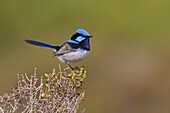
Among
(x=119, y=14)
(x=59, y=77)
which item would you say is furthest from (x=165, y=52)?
(x=59, y=77)

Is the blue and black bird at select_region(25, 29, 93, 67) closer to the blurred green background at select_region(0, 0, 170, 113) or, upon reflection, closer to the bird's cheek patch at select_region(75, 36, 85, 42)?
the bird's cheek patch at select_region(75, 36, 85, 42)

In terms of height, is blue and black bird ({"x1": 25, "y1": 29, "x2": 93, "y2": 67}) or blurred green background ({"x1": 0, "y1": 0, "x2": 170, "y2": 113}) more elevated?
blue and black bird ({"x1": 25, "y1": 29, "x2": 93, "y2": 67})

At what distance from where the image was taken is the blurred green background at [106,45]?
13102mm

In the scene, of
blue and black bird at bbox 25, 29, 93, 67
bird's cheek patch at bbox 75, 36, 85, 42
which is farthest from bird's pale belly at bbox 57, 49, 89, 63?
bird's cheek patch at bbox 75, 36, 85, 42

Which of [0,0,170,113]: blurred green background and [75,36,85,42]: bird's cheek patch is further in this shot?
[0,0,170,113]: blurred green background

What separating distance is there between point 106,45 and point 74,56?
6165mm

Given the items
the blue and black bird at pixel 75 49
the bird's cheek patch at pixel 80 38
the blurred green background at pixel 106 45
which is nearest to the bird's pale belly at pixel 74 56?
the blue and black bird at pixel 75 49

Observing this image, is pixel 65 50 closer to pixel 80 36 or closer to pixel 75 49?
pixel 75 49

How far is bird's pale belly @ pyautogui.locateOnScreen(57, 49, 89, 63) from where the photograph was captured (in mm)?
8062

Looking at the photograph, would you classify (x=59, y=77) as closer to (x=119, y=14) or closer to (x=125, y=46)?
(x=125, y=46)

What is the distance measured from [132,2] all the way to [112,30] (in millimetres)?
987

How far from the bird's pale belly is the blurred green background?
154 inches

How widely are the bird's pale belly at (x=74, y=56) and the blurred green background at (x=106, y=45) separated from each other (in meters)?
3.91

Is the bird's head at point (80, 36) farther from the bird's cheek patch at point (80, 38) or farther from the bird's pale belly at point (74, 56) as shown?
the bird's pale belly at point (74, 56)
